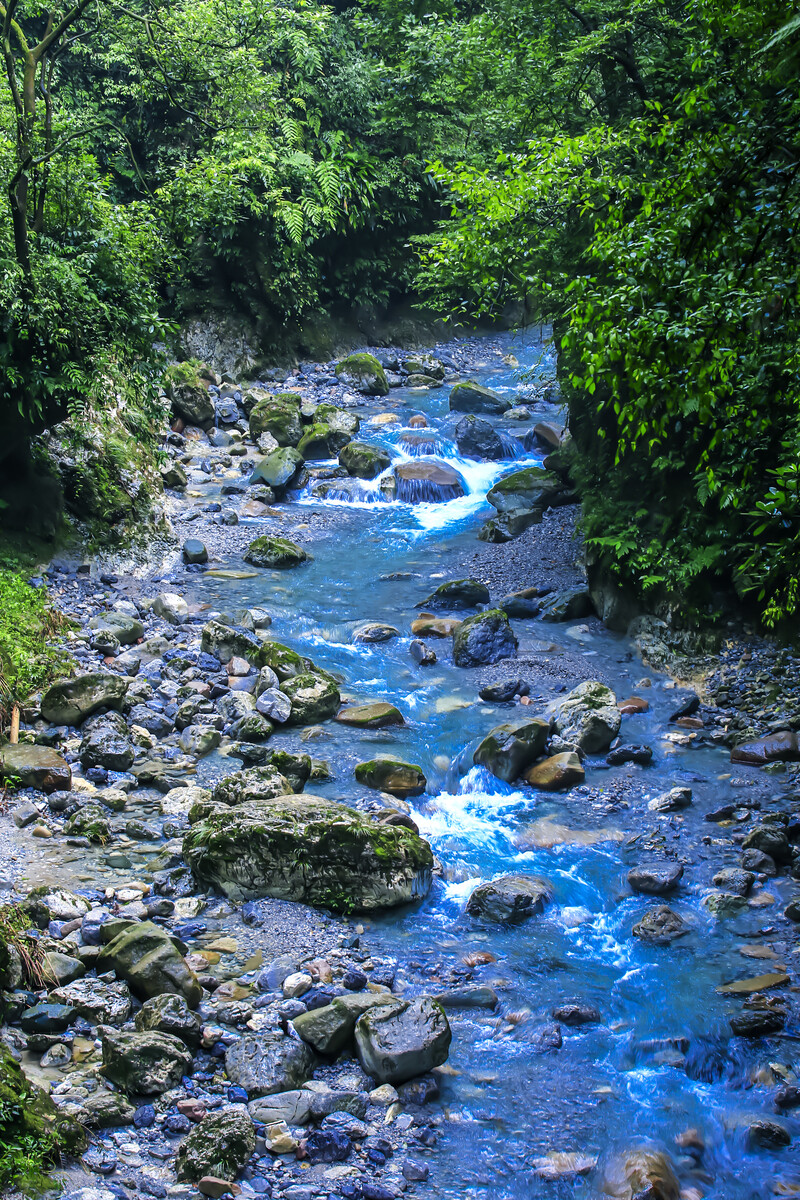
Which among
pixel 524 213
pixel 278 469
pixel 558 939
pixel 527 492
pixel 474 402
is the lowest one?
pixel 558 939

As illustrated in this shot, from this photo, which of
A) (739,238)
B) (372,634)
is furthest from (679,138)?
(372,634)

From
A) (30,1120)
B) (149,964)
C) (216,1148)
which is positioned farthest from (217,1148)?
(149,964)

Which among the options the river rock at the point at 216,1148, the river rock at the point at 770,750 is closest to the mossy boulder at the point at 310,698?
the river rock at the point at 770,750

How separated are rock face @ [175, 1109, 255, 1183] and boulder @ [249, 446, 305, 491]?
1332cm

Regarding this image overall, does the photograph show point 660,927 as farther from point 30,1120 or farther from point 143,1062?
point 30,1120

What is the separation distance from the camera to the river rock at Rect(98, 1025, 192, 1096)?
4555 mm

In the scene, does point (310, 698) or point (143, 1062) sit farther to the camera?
point (310, 698)

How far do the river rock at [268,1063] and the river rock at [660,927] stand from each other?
2785mm

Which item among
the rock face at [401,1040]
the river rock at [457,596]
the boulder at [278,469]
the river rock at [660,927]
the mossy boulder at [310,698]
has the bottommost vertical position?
the river rock at [660,927]

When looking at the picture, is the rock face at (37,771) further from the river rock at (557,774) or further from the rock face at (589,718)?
the rock face at (589,718)

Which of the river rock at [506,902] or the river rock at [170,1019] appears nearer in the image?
the river rock at [170,1019]

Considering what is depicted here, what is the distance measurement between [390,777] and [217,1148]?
4.35 metres

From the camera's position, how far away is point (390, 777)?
836 centimetres

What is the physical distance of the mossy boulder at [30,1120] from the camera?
3582 millimetres
